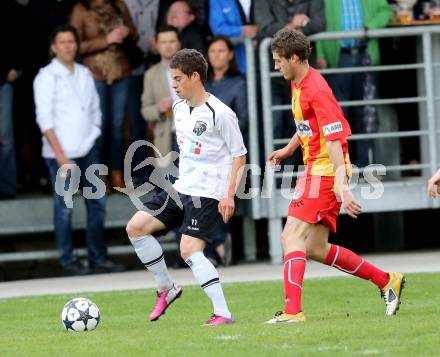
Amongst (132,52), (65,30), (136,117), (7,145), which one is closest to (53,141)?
(7,145)

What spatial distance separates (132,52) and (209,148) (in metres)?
5.54

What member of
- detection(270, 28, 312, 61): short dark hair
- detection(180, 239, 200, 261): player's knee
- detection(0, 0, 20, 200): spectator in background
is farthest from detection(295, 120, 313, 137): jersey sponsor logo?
detection(0, 0, 20, 200): spectator in background

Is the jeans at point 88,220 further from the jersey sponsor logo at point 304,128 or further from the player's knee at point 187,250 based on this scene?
the jersey sponsor logo at point 304,128

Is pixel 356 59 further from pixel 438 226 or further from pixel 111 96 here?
pixel 438 226

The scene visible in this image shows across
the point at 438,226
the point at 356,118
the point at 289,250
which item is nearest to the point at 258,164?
the point at 356,118

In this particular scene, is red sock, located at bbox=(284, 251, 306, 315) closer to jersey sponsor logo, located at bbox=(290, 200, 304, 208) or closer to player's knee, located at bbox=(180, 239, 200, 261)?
jersey sponsor logo, located at bbox=(290, 200, 304, 208)

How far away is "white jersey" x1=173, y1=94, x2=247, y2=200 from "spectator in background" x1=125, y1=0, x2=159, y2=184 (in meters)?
5.49

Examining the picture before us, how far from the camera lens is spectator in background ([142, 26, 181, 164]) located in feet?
49.2

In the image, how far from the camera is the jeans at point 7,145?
598 inches

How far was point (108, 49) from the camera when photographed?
15211 millimetres

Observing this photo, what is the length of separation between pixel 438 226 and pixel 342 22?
4.21m

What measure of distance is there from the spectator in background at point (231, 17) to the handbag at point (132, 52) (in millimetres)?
868

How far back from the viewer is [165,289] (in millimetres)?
10352

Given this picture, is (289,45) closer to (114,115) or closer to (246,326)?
(246,326)
